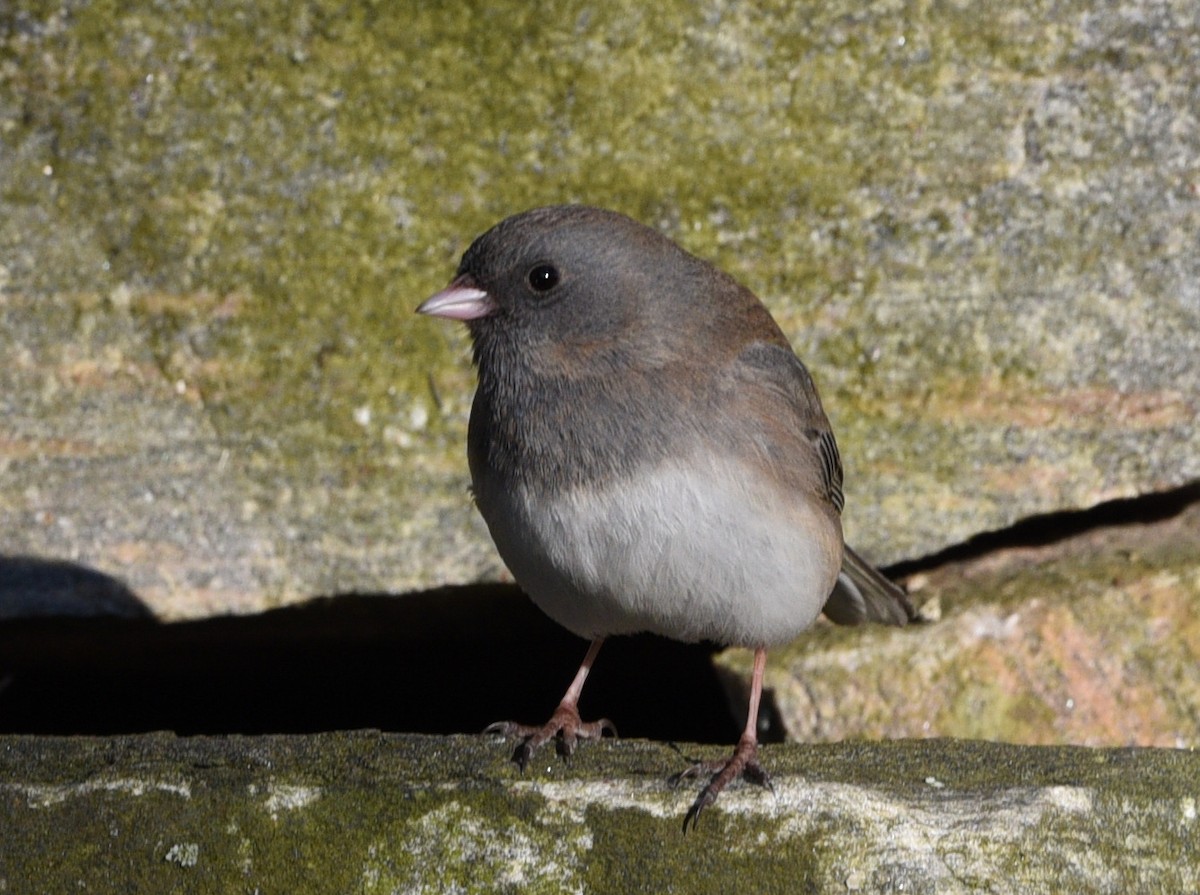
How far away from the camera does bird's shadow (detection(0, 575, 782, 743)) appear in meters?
4.17

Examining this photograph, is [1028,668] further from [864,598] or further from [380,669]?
[380,669]

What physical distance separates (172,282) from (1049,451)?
2371 millimetres

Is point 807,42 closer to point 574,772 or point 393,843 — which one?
A: point 574,772

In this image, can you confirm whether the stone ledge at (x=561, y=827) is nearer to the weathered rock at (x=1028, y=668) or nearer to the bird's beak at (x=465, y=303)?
the bird's beak at (x=465, y=303)

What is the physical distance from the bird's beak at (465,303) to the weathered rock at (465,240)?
96 cm

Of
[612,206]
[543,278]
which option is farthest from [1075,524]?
[543,278]

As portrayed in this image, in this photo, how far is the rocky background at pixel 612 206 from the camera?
3.80m

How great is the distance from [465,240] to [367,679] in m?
1.42

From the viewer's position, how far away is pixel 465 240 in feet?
12.7

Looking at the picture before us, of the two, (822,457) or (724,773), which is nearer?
(724,773)

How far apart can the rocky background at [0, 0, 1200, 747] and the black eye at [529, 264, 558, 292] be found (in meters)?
1.02

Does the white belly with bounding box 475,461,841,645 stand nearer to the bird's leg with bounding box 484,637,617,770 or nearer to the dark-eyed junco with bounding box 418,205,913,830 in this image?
the dark-eyed junco with bounding box 418,205,913,830

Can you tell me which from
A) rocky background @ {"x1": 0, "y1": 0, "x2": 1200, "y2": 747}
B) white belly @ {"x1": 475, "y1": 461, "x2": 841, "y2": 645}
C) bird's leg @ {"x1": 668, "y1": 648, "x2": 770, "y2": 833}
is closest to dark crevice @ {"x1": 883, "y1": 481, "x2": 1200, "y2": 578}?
rocky background @ {"x1": 0, "y1": 0, "x2": 1200, "y2": 747}

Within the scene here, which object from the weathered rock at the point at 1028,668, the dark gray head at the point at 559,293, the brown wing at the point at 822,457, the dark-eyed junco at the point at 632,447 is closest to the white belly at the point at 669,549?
the dark-eyed junco at the point at 632,447
